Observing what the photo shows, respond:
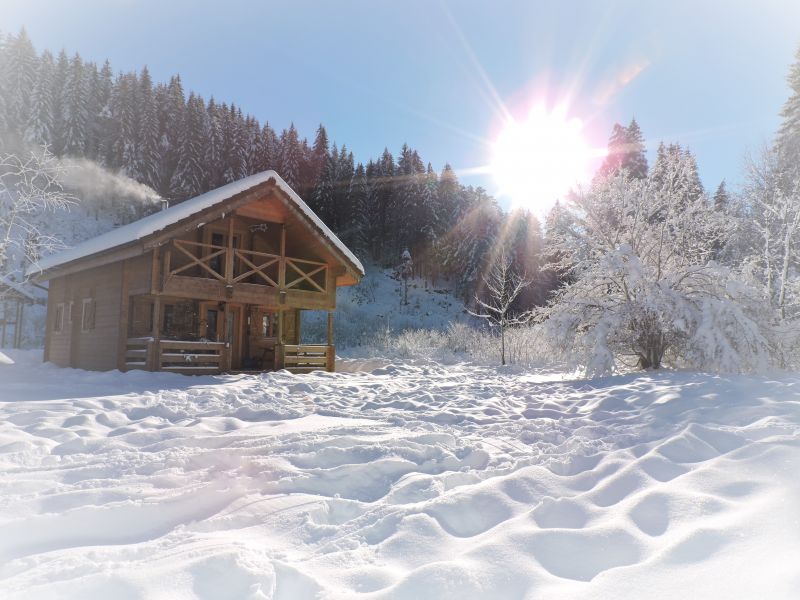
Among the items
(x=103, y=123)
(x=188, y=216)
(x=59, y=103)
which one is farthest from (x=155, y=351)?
(x=59, y=103)

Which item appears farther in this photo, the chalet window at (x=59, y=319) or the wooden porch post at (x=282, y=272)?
the chalet window at (x=59, y=319)

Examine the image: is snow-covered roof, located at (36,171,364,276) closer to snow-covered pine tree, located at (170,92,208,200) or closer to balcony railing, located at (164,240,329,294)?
balcony railing, located at (164,240,329,294)

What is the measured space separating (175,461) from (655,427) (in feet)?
15.1

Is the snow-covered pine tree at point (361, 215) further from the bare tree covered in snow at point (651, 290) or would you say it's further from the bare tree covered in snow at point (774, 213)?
the bare tree covered in snow at point (651, 290)

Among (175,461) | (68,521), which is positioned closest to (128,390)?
(175,461)

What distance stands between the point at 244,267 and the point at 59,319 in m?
6.74

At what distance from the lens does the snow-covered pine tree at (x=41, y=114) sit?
4138 centimetres

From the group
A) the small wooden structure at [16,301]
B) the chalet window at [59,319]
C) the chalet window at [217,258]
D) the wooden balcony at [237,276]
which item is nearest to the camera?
the wooden balcony at [237,276]

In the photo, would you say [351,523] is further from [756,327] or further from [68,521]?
[756,327]

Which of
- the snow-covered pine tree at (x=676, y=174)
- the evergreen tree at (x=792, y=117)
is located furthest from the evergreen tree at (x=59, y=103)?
the evergreen tree at (x=792, y=117)

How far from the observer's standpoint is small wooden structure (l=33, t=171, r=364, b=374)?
1211 centimetres

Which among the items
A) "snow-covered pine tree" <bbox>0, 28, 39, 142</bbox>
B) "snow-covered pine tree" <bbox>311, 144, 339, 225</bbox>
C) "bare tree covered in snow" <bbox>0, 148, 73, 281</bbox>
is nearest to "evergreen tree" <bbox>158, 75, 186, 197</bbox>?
"bare tree covered in snow" <bbox>0, 148, 73, 281</bbox>

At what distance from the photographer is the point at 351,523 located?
293 cm

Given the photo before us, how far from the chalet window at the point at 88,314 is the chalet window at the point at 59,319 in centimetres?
189
